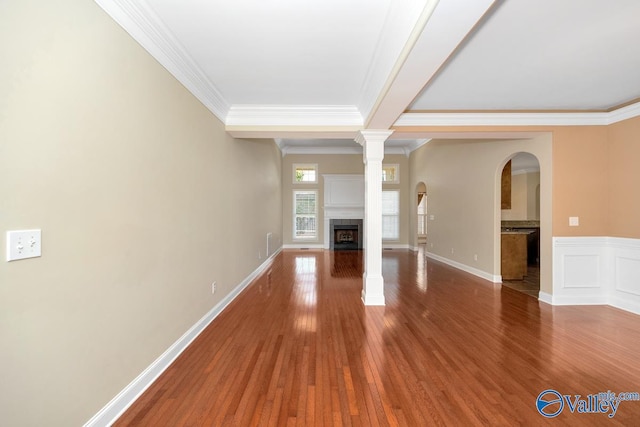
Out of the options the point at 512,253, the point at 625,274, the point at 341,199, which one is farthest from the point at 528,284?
the point at 341,199

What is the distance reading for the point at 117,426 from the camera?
1.71m

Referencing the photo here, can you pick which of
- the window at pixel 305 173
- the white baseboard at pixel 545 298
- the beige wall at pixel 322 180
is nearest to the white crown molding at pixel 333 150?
the beige wall at pixel 322 180

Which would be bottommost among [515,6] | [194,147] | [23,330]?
[23,330]

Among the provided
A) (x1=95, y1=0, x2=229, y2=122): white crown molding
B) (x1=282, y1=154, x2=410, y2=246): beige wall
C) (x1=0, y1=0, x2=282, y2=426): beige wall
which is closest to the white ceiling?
(x1=95, y1=0, x2=229, y2=122): white crown molding

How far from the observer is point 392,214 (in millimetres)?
9344

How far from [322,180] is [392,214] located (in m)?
2.55

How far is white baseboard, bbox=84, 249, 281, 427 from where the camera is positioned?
1.68 metres

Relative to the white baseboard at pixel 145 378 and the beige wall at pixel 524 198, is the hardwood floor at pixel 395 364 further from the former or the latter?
the beige wall at pixel 524 198

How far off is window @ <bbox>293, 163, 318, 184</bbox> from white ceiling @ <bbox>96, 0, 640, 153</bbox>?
5.36 m

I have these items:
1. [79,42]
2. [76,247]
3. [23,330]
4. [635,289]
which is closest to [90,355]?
[23,330]

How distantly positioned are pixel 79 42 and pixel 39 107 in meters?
0.46

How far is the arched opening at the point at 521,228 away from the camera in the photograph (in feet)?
17.0

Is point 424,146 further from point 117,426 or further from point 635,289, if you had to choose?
point 117,426

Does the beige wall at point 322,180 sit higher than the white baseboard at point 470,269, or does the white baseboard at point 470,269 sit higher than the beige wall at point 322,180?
the beige wall at point 322,180
